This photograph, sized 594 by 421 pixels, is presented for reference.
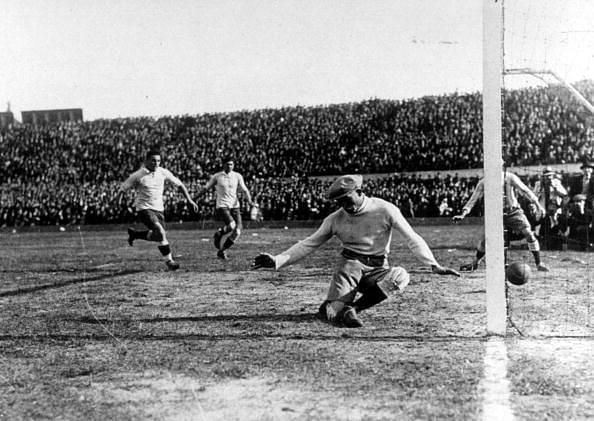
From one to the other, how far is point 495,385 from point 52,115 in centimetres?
5375

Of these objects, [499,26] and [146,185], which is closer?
[499,26]

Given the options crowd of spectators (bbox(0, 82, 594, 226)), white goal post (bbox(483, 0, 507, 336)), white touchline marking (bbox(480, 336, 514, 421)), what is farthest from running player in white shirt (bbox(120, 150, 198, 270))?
crowd of spectators (bbox(0, 82, 594, 226))

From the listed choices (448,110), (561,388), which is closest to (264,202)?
(448,110)

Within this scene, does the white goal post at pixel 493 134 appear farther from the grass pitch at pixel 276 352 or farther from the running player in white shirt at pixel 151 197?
the running player in white shirt at pixel 151 197

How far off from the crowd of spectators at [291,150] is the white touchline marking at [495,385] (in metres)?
21.0

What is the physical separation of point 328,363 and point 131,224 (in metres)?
27.0

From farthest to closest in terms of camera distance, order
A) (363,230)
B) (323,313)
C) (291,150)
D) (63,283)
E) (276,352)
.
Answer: (291,150)
(63,283)
(323,313)
(363,230)
(276,352)

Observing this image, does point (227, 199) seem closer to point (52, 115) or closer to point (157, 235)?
point (157, 235)

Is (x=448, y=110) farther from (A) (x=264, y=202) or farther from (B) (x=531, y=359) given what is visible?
(B) (x=531, y=359)

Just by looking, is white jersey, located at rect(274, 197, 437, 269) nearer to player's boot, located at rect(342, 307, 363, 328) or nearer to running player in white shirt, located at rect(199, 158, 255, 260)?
player's boot, located at rect(342, 307, 363, 328)

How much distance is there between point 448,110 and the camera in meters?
32.6

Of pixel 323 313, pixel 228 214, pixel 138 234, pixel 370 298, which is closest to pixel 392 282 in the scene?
pixel 370 298

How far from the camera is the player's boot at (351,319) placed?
5.93 metres

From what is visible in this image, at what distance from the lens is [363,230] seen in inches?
244
